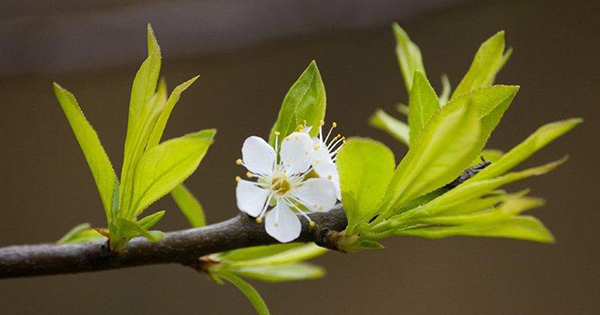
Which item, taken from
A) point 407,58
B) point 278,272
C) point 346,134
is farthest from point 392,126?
point 346,134

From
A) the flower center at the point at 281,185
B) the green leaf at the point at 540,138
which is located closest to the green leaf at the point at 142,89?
the flower center at the point at 281,185

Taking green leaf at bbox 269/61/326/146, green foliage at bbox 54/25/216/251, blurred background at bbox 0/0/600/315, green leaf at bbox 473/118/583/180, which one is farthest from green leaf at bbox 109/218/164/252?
blurred background at bbox 0/0/600/315

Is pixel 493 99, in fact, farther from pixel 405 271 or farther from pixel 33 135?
pixel 33 135

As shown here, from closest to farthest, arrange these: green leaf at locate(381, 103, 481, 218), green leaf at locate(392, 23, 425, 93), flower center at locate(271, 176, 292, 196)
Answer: green leaf at locate(381, 103, 481, 218)
flower center at locate(271, 176, 292, 196)
green leaf at locate(392, 23, 425, 93)

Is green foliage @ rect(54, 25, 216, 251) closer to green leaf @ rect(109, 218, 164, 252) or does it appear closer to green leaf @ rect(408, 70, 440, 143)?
green leaf @ rect(109, 218, 164, 252)

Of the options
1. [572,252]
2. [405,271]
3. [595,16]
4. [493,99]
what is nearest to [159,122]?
[493,99]

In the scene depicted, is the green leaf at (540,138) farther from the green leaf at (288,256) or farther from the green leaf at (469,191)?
the green leaf at (288,256)

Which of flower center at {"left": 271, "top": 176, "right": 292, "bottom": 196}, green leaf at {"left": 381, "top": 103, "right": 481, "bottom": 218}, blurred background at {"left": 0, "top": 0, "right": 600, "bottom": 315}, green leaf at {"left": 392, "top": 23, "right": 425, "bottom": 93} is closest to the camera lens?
green leaf at {"left": 381, "top": 103, "right": 481, "bottom": 218}

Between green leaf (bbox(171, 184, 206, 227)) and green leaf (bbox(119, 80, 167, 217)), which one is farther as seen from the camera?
green leaf (bbox(171, 184, 206, 227))
